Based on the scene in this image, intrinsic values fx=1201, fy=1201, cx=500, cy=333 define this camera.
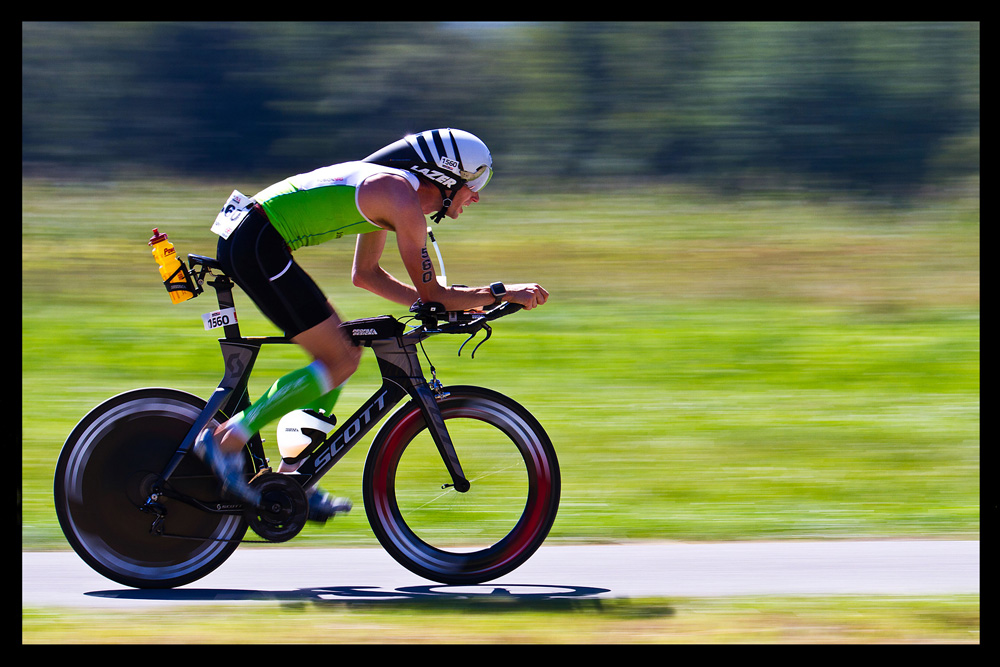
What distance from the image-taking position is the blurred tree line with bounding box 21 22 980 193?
1154cm

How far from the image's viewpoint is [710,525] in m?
5.74

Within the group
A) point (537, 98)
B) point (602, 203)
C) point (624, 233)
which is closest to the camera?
point (624, 233)

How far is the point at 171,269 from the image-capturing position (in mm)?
4715

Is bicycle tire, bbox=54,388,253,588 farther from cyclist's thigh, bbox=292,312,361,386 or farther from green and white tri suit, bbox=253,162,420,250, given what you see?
green and white tri suit, bbox=253,162,420,250

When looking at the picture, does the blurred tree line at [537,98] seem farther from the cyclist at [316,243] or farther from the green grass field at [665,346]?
the cyclist at [316,243]

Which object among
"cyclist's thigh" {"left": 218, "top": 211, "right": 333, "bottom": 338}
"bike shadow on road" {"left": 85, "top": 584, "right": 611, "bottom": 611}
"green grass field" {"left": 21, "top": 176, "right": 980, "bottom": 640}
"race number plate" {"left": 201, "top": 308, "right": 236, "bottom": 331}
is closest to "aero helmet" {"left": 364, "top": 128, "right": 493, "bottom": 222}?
"cyclist's thigh" {"left": 218, "top": 211, "right": 333, "bottom": 338}

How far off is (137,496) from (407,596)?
3.79 ft

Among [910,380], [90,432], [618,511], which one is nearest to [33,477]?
[90,432]

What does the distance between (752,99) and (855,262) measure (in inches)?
84.3

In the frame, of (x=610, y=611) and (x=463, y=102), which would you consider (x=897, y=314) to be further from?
(x=610, y=611)

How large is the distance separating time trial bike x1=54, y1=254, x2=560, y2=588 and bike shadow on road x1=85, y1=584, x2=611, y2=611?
70 millimetres

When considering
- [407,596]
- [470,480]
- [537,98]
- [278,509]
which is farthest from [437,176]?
[537,98]

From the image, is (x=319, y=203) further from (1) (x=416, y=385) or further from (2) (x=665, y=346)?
(2) (x=665, y=346)

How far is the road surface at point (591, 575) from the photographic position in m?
4.70
